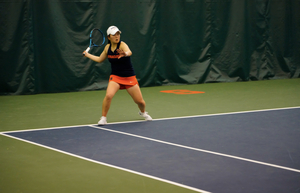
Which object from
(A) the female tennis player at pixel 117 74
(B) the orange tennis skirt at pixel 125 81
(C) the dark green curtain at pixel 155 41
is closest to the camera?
(A) the female tennis player at pixel 117 74

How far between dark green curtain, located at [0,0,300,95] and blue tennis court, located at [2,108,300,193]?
177 inches

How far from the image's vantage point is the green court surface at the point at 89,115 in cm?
342

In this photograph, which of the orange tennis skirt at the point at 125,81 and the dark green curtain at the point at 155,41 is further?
the dark green curtain at the point at 155,41

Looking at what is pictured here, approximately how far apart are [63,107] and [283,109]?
410cm

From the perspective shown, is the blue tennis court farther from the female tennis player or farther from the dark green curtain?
the dark green curtain

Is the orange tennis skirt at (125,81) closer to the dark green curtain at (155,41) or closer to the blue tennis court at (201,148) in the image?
the blue tennis court at (201,148)

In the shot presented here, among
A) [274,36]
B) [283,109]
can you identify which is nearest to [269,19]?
[274,36]

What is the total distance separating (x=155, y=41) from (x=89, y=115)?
462 cm

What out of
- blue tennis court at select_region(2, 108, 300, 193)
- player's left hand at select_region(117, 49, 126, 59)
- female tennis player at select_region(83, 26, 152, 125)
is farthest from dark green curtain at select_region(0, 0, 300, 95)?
player's left hand at select_region(117, 49, 126, 59)

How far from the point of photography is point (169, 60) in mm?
11289

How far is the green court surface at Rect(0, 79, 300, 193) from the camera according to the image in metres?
3.42

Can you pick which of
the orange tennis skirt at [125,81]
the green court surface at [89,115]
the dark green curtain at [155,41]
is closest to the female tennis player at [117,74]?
the orange tennis skirt at [125,81]

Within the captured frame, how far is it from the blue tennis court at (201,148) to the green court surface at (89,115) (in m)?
0.25

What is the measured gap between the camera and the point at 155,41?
11008mm
